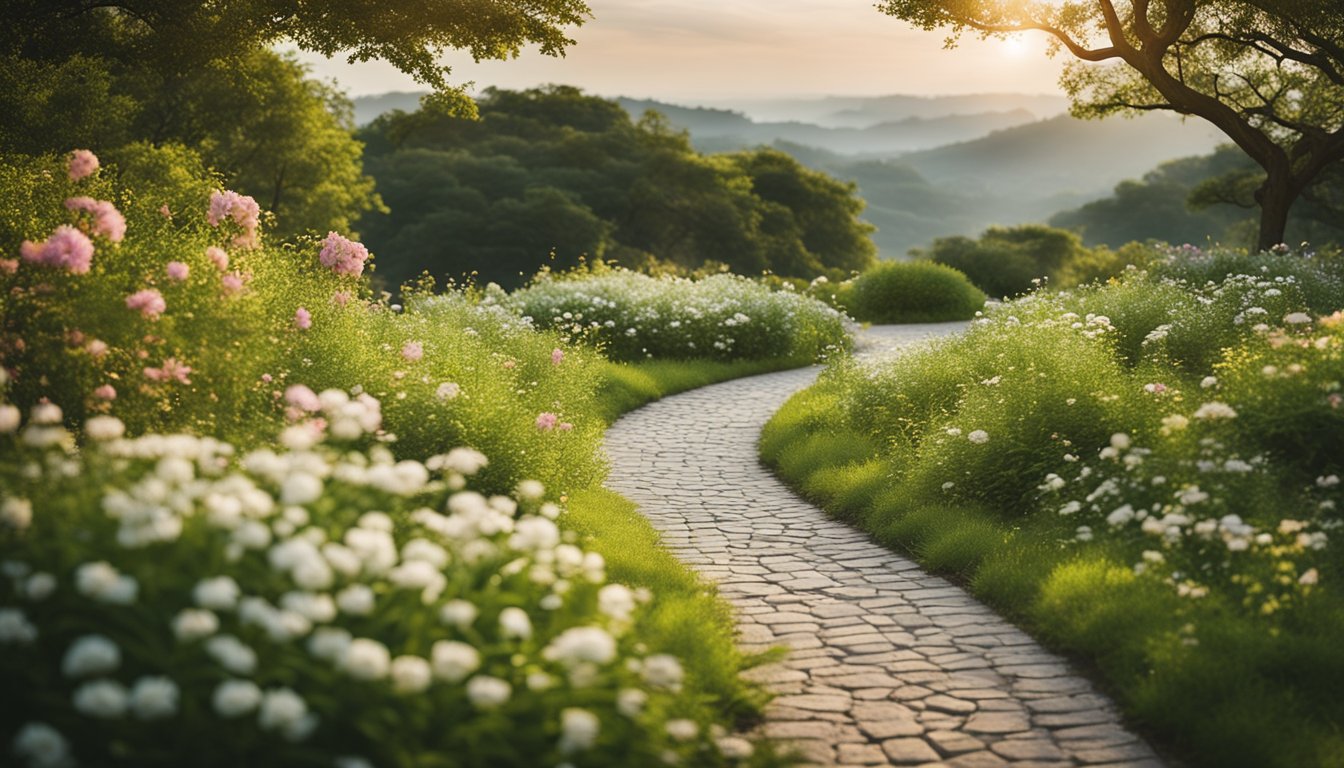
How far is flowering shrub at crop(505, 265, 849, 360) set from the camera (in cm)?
1712

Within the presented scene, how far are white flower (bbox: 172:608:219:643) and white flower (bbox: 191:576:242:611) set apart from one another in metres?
0.04

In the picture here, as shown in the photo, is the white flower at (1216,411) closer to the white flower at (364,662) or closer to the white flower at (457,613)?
the white flower at (457,613)

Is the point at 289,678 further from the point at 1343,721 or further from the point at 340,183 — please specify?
the point at 340,183

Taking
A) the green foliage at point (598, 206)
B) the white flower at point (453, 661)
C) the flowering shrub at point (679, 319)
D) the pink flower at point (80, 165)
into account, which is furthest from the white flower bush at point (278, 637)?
the green foliage at point (598, 206)

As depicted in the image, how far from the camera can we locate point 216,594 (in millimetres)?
2758

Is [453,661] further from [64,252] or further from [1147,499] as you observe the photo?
[1147,499]

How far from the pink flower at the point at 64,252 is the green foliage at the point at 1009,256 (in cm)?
1183

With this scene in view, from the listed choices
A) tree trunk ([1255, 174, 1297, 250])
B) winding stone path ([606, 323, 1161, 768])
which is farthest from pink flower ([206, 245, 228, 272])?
tree trunk ([1255, 174, 1297, 250])

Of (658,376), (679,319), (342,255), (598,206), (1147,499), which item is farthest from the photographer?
Answer: (598,206)

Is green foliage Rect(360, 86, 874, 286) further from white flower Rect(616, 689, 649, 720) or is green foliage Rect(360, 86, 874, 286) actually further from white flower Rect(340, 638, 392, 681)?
white flower Rect(340, 638, 392, 681)

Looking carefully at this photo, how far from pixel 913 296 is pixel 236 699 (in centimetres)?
2339

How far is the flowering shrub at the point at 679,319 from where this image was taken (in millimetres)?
17119

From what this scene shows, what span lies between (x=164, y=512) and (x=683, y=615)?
2.95 meters

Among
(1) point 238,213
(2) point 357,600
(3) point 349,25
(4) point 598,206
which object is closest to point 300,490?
(2) point 357,600
